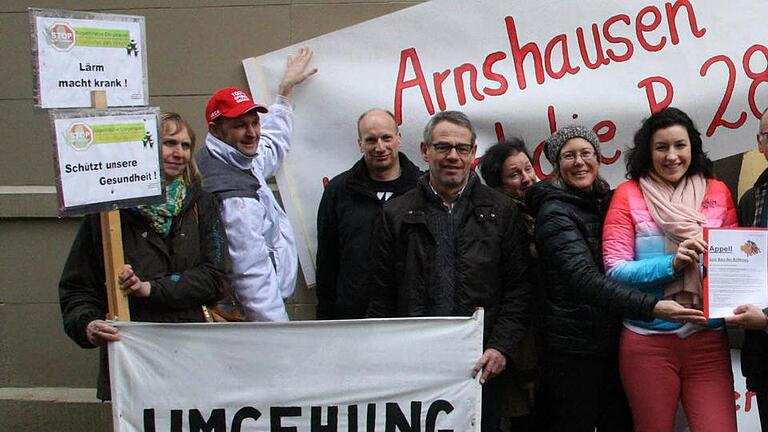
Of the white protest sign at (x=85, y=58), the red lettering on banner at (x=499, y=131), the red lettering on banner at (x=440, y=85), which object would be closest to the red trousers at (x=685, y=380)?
the red lettering on banner at (x=499, y=131)

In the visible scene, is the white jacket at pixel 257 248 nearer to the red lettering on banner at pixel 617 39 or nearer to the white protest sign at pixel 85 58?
the white protest sign at pixel 85 58

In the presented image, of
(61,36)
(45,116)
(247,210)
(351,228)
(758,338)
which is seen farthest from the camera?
(45,116)

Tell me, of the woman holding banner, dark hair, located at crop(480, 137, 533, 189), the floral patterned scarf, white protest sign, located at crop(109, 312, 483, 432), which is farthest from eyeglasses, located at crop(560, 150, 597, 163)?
the floral patterned scarf

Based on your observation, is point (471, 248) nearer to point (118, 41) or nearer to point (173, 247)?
point (173, 247)

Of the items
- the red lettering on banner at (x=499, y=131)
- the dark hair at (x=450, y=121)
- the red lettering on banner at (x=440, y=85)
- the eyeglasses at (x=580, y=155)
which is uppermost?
the red lettering on banner at (x=440, y=85)

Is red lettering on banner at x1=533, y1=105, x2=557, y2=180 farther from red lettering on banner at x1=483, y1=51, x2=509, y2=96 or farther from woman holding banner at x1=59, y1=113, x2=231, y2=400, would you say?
woman holding banner at x1=59, y1=113, x2=231, y2=400

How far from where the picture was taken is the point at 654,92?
4398 mm

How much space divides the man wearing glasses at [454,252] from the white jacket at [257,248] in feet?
1.61

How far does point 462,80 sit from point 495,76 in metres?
0.16

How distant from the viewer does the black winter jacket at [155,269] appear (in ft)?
10.9

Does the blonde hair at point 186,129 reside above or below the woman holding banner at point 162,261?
above

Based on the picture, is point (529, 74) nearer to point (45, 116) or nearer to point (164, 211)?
point (164, 211)

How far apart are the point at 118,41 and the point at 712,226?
2.20m

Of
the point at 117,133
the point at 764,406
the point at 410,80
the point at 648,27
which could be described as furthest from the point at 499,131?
the point at 117,133
